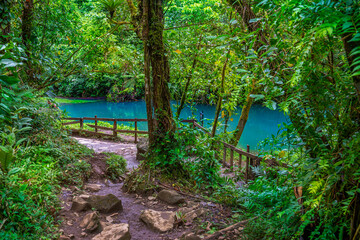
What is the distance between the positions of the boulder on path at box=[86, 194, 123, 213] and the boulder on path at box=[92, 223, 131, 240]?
1.51 ft

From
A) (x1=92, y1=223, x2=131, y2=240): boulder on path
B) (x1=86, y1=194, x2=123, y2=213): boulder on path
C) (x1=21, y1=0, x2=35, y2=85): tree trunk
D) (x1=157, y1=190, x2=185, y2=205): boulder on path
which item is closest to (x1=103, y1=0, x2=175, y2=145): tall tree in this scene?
(x1=157, y1=190, x2=185, y2=205): boulder on path

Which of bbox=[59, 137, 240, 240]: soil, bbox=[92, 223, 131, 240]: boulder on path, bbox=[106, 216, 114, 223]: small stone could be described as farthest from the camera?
bbox=[106, 216, 114, 223]: small stone

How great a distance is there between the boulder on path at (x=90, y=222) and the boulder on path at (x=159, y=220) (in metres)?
0.46

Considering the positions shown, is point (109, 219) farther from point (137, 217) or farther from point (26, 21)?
point (26, 21)

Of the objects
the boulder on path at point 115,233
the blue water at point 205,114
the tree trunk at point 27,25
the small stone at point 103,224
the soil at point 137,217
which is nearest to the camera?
the boulder on path at point 115,233

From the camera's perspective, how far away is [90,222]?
2430 millimetres

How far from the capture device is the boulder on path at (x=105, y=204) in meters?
2.81

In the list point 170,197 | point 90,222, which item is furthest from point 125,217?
point 170,197

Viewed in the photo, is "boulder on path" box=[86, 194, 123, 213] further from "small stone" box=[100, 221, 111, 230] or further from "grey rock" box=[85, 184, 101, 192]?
"grey rock" box=[85, 184, 101, 192]

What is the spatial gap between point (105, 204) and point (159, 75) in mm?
1750

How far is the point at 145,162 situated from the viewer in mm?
3496

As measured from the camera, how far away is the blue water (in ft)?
54.9

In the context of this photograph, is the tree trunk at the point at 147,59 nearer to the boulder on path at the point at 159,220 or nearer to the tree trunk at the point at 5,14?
the boulder on path at the point at 159,220

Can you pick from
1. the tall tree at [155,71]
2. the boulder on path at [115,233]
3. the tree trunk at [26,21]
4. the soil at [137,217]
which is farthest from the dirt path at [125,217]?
the tree trunk at [26,21]
